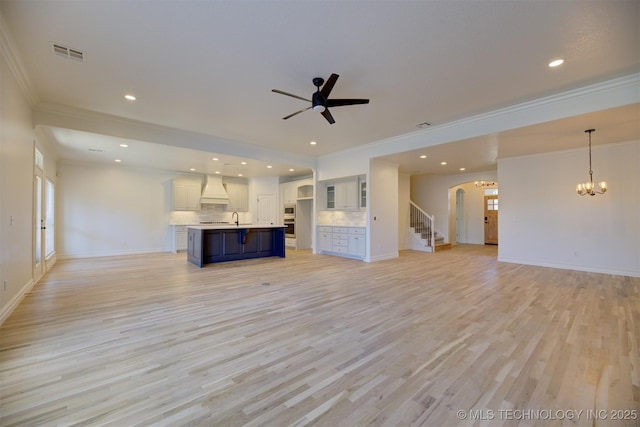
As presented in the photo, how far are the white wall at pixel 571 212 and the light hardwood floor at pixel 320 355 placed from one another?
1.45 metres

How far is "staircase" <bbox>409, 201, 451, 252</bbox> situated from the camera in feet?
30.0

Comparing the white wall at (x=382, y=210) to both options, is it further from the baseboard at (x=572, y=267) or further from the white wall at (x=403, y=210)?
the baseboard at (x=572, y=267)

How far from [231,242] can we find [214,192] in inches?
133

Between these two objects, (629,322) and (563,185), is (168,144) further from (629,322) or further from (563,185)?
(563,185)

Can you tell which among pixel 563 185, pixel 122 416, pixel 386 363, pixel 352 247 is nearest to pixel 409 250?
pixel 352 247

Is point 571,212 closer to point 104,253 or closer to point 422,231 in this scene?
point 422,231

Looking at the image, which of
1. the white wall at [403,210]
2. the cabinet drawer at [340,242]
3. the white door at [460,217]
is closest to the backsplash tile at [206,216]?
the cabinet drawer at [340,242]

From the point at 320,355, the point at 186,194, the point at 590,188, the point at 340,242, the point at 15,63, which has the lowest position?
the point at 320,355

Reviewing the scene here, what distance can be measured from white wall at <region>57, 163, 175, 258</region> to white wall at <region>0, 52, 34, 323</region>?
3882mm

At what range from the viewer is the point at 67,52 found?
2977 millimetres

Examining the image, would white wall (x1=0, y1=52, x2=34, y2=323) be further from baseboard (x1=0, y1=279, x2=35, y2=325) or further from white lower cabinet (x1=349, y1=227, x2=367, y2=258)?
white lower cabinet (x1=349, y1=227, x2=367, y2=258)

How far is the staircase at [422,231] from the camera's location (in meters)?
9.13

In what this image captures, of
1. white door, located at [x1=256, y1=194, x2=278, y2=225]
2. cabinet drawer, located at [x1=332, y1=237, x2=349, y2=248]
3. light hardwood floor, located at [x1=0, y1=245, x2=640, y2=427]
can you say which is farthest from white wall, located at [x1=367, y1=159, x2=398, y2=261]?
white door, located at [x1=256, y1=194, x2=278, y2=225]

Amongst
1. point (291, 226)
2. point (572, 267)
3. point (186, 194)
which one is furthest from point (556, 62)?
point (186, 194)
